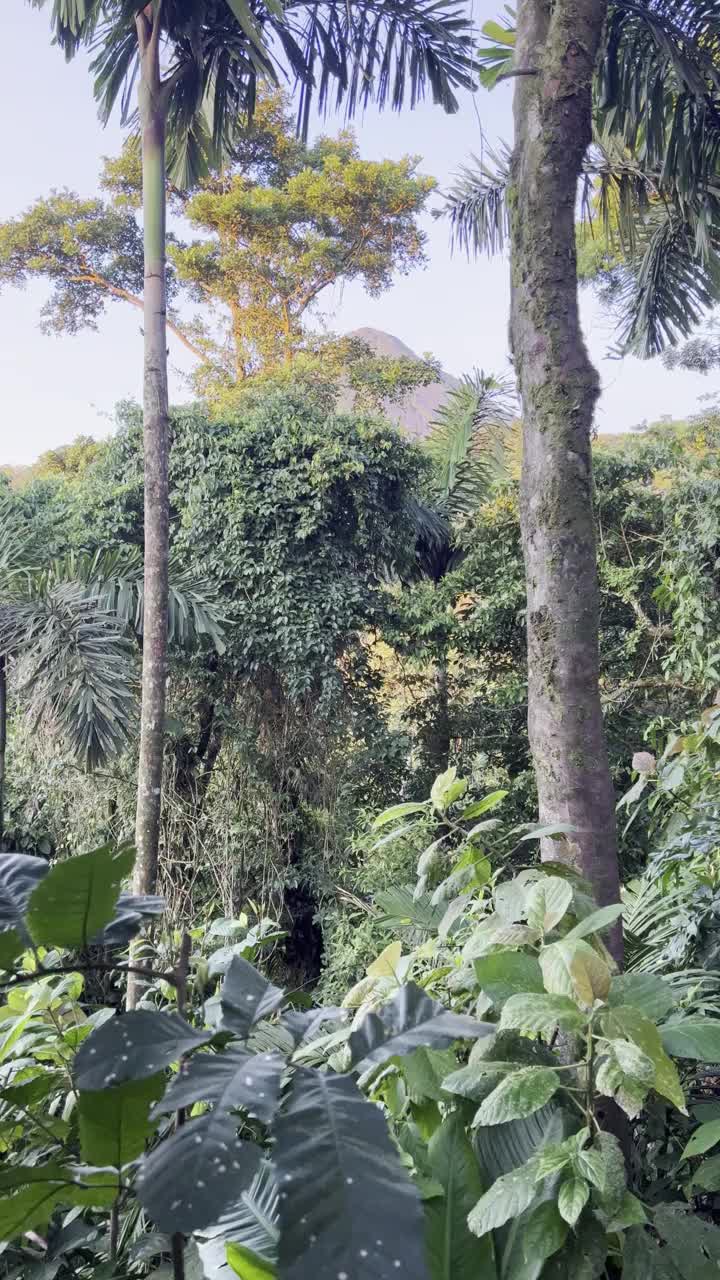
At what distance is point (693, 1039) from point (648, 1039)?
0.42ft

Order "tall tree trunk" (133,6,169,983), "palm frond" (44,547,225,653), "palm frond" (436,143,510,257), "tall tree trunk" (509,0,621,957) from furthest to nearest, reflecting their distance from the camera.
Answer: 1. "palm frond" (436,143,510,257)
2. "palm frond" (44,547,225,653)
3. "tall tree trunk" (133,6,169,983)
4. "tall tree trunk" (509,0,621,957)

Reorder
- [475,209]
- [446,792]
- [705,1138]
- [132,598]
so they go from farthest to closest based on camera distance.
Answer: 1. [475,209]
2. [132,598]
3. [446,792]
4. [705,1138]

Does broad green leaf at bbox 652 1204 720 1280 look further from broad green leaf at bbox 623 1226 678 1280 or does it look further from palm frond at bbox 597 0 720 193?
palm frond at bbox 597 0 720 193

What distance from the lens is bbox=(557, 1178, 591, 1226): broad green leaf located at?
0.59m

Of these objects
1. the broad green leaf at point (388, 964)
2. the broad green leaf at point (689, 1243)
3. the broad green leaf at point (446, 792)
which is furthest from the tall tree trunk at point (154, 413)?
the broad green leaf at point (689, 1243)

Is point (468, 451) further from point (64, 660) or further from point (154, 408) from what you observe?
point (64, 660)

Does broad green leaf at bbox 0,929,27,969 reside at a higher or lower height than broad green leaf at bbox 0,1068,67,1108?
higher

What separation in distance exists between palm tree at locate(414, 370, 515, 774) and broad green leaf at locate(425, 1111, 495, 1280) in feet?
24.1

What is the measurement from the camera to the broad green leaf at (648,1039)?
64 centimetres

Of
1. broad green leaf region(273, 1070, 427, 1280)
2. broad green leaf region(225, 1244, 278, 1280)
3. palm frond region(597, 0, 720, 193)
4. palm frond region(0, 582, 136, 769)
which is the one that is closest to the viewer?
broad green leaf region(273, 1070, 427, 1280)

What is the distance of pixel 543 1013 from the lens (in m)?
0.65

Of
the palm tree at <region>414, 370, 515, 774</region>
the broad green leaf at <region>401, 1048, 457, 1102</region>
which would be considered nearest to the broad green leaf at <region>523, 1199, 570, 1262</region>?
the broad green leaf at <region>401, 1048, 457, 1102</region>

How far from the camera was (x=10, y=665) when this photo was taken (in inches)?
230

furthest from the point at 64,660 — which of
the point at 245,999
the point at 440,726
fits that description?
the point at 245,999
